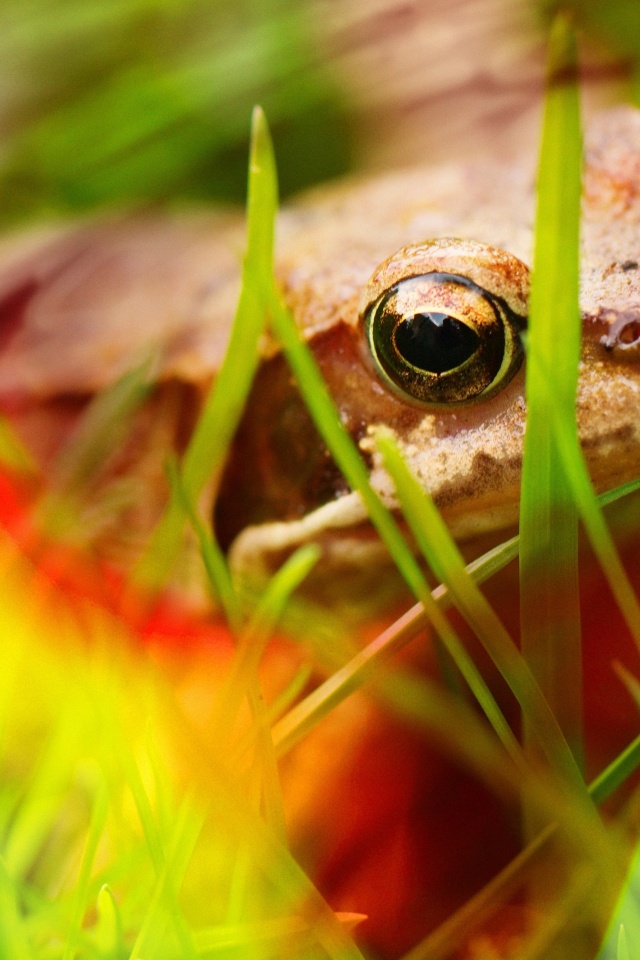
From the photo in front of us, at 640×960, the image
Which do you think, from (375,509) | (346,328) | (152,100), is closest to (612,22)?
(152,100)

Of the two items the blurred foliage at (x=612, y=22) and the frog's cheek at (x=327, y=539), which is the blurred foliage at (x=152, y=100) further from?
the frog's cheek at (x=327, y=539)

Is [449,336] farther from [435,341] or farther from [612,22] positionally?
[612,22]

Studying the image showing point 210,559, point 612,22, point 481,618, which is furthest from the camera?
point 612,22

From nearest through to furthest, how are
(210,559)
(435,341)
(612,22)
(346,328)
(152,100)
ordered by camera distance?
(210,559)
(435,341)
(346,328)
(612,22)
(152,100)

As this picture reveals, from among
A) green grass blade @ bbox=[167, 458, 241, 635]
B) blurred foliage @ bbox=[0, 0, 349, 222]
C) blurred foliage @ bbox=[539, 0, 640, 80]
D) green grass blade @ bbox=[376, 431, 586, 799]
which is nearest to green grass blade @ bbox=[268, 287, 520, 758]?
green grass blade @ bbox=[376, 431, 586, 799]

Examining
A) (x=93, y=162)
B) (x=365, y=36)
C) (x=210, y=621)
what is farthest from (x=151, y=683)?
(x=365, y=36)

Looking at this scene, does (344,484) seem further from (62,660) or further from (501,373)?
(62,660)

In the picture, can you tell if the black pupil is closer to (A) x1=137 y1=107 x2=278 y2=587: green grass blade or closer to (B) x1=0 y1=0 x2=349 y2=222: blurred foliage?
(A) x1=137 y1=107 x2=278 y2=587: green grass blade
